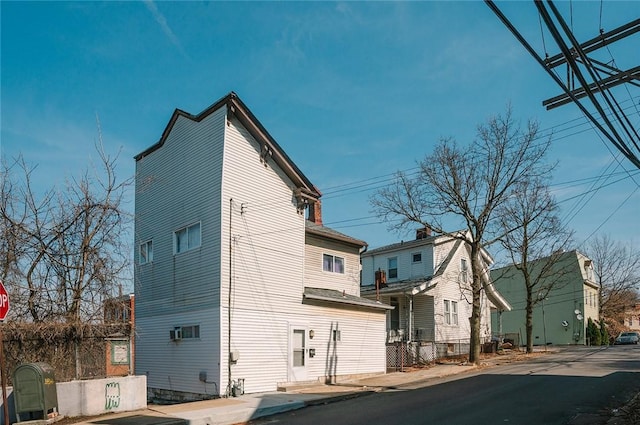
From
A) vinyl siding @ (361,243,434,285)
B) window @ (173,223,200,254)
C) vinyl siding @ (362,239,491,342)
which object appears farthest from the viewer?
vinyl siding @ (361,243,434,285)

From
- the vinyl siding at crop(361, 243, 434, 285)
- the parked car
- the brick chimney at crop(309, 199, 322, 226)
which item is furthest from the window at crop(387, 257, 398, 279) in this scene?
the parked car

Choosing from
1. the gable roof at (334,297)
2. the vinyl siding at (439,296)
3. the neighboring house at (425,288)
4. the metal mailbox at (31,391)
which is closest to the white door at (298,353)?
the gable roof at (334,297)

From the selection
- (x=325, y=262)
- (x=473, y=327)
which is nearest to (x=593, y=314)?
(x=473, y=327)

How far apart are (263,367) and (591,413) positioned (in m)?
9.88

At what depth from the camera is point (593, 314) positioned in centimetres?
5503

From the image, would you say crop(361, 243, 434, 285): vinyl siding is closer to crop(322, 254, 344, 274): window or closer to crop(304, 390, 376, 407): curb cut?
crop(322, 254, 344, 274): window

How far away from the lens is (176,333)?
63.5ft

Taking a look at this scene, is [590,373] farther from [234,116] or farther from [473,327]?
[234,116]

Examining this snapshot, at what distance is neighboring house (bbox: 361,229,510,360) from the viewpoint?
104ft

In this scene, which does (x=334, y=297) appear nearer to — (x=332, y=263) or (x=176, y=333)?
(x=332, y=263)

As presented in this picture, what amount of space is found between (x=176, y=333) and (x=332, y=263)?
24.9ft

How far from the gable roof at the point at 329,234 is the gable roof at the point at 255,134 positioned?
1.86 metres

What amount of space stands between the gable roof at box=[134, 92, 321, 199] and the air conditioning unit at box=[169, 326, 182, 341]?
6532 millimetres

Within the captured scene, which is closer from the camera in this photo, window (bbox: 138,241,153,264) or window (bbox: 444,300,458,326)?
window (bbox: 138,241,153,264)
